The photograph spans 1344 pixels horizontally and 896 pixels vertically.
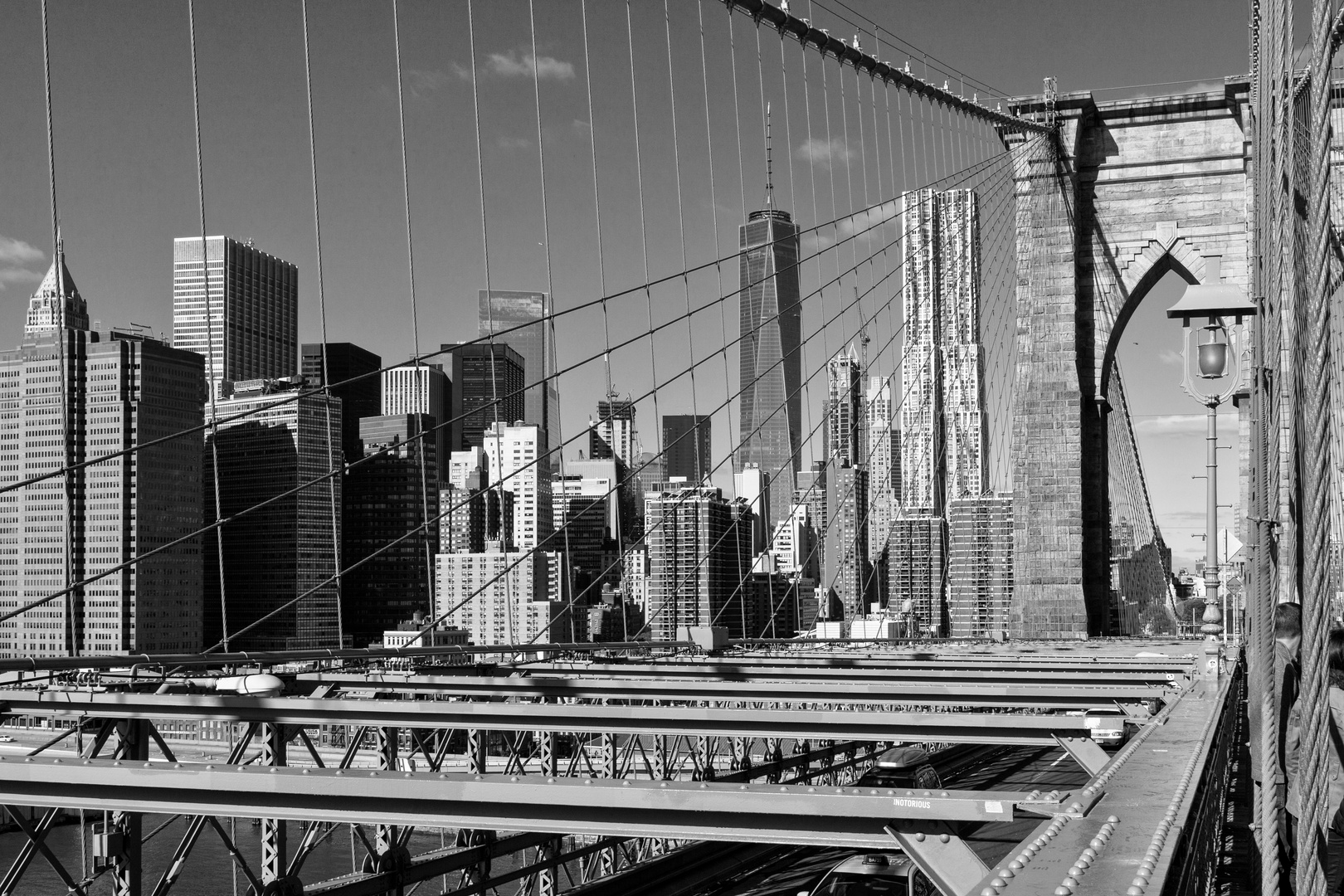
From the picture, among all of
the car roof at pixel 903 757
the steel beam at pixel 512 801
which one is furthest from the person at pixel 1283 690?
the car roof at pixel 903 757

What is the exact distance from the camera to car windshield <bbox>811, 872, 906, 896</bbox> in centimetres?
948

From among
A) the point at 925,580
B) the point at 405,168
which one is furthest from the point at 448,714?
the point at 925,580

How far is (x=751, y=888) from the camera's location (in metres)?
11.8

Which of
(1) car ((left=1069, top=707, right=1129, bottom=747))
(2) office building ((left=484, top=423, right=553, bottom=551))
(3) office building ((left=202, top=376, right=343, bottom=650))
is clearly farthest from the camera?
(2) office building ((left=484, top=423, right=553, bottom=551))

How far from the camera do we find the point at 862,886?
9.70 m

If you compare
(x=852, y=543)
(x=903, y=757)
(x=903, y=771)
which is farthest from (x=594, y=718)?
(x=852, y=543)

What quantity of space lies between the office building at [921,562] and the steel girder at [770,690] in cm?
4165

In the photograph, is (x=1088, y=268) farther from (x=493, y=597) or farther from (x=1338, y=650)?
(x=493, y=597)

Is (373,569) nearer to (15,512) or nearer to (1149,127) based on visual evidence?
(15,512)

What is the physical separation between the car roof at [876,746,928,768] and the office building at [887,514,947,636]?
37295 millimetres

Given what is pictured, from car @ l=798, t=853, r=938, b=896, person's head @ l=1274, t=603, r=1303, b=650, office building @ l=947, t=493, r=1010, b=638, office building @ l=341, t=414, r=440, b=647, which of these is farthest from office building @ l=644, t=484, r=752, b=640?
person's head @ l=1274, t=603, r=1303, b=650

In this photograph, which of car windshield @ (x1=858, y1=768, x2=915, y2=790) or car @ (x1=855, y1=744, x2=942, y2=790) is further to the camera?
car windshield @ (x1=858, y1=768, x2=915, y2=790)

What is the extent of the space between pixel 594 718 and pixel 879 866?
3.02 meters

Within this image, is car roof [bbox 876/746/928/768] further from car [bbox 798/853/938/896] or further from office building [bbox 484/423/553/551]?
office building [bbox 484/423/553/551]
